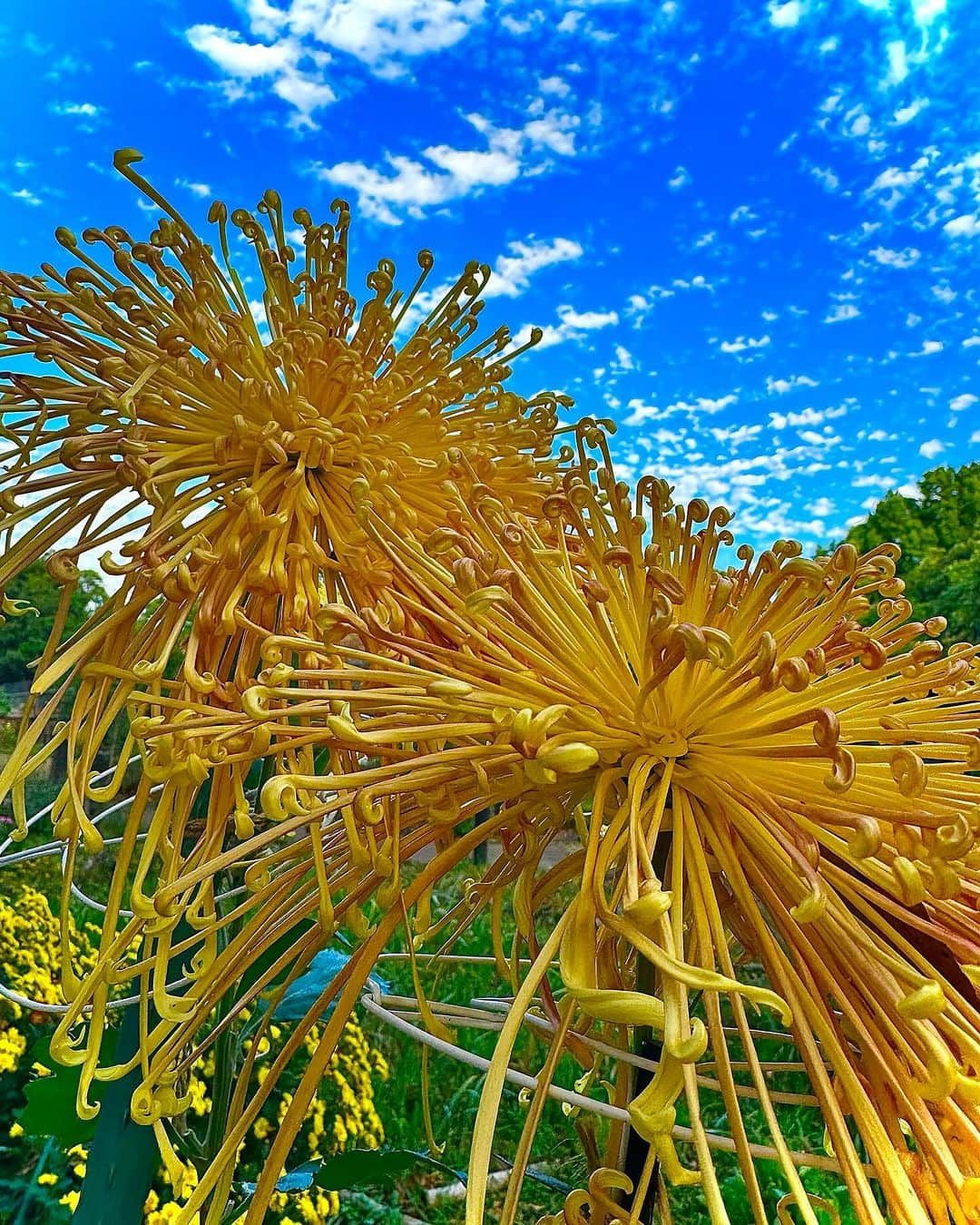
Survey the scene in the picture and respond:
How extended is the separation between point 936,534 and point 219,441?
215 inches

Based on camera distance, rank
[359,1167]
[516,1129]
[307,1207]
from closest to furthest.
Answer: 1. [359,1167]
2. [307,1207]
3. [516,1129]

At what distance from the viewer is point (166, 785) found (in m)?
0.58

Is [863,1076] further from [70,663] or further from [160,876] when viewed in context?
[70,663]

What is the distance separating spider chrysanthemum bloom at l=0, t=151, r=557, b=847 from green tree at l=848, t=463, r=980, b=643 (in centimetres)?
387

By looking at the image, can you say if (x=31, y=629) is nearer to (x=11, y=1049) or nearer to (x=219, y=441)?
(x=11, y=1049)

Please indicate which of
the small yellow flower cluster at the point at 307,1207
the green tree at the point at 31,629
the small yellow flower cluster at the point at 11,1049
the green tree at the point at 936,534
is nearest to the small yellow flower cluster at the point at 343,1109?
the small yellow flower cluster at the point at 307,1207

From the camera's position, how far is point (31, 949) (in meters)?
2.10

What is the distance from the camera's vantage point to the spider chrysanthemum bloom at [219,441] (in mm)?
634

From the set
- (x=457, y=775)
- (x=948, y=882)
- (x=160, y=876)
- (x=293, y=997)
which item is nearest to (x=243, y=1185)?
(x=293, y=997)

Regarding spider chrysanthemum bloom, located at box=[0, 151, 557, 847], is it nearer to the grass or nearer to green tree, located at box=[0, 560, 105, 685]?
the grass

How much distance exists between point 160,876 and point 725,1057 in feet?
1.15

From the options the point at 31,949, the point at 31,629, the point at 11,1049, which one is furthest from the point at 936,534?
the point at 11,1049

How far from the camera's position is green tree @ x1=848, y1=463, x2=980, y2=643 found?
432cm

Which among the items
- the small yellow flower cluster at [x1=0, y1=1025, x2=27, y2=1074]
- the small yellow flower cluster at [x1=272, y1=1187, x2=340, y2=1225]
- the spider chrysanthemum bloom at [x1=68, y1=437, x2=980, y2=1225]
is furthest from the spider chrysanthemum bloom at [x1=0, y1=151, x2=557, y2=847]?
the small yellow flower cluster at [x1=0, y1=1025, x2=27, y2=1074]
